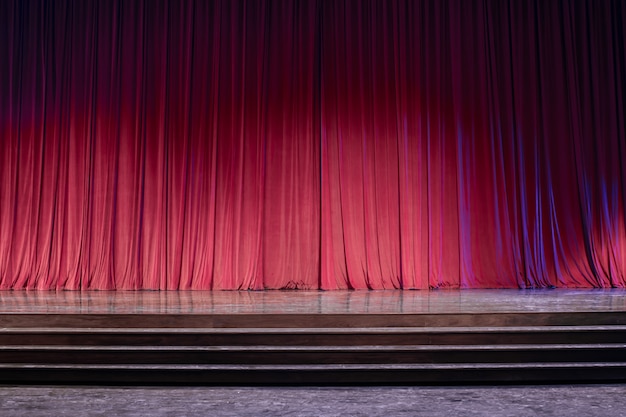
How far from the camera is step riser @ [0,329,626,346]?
3506 mm

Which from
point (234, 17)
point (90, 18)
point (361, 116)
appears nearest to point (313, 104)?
point (361, 116)

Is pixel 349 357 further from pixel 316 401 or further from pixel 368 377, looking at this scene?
pixel 316 401

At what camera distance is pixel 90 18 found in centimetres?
664

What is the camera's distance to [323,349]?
135 inches

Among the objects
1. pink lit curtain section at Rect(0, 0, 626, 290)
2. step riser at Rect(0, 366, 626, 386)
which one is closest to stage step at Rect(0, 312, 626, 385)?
step riser at Rect(0, 366, 626, 386)

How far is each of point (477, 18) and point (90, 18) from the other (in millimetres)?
3728

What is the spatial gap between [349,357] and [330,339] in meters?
0.15

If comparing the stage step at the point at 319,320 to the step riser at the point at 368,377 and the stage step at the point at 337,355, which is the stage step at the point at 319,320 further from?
the step riser at the point at 368,377

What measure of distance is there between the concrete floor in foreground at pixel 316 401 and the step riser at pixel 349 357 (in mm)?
169

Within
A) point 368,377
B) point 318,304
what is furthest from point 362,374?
point 318,304

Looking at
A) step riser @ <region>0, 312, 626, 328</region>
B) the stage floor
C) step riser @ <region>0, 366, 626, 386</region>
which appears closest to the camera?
step riser @ <region>0, 366, 626, 386</region>

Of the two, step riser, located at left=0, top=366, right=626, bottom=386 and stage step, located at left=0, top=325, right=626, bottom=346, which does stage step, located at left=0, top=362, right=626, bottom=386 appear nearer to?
step riser, located at left=0, top=366, right=626, bottom=386

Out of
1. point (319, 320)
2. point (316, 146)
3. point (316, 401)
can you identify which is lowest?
point (316, 401)

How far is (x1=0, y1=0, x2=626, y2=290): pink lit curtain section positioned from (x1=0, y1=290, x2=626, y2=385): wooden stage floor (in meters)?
2.53
